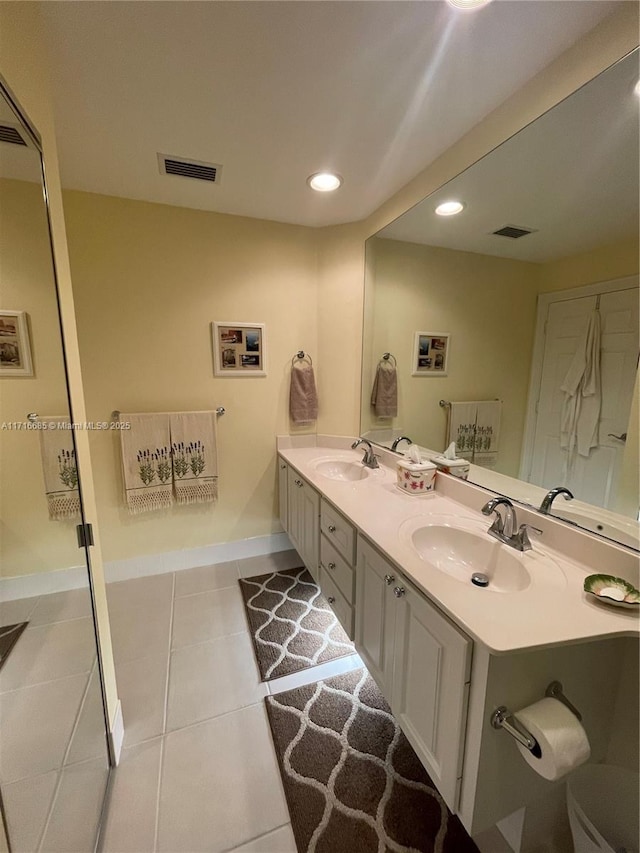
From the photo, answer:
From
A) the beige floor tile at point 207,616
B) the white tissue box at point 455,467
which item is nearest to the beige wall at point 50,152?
the beige floor tile at point 207,616

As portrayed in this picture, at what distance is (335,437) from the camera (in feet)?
8.34

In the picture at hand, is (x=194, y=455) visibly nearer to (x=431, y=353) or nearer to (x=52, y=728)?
(x=52, y=728)

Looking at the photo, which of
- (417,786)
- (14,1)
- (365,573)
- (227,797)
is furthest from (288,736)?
(14,1)

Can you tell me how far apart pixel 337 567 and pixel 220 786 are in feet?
2.80

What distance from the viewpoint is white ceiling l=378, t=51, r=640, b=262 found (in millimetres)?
1024

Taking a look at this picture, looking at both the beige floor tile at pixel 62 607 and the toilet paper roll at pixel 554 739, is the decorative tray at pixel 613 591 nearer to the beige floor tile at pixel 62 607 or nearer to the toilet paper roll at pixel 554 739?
the toilet paper roll at pixel 554 739

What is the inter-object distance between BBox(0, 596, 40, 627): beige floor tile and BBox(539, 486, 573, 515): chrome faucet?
66.5 inches

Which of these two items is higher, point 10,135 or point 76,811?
point 10,135

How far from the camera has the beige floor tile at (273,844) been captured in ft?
3.38

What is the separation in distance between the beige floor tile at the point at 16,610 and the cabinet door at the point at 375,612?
3.57ft

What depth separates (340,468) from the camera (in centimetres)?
228

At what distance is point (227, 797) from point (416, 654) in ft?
2.80

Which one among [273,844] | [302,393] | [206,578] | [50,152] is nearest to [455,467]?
[302,393]

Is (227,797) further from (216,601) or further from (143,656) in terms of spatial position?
(216,601)
